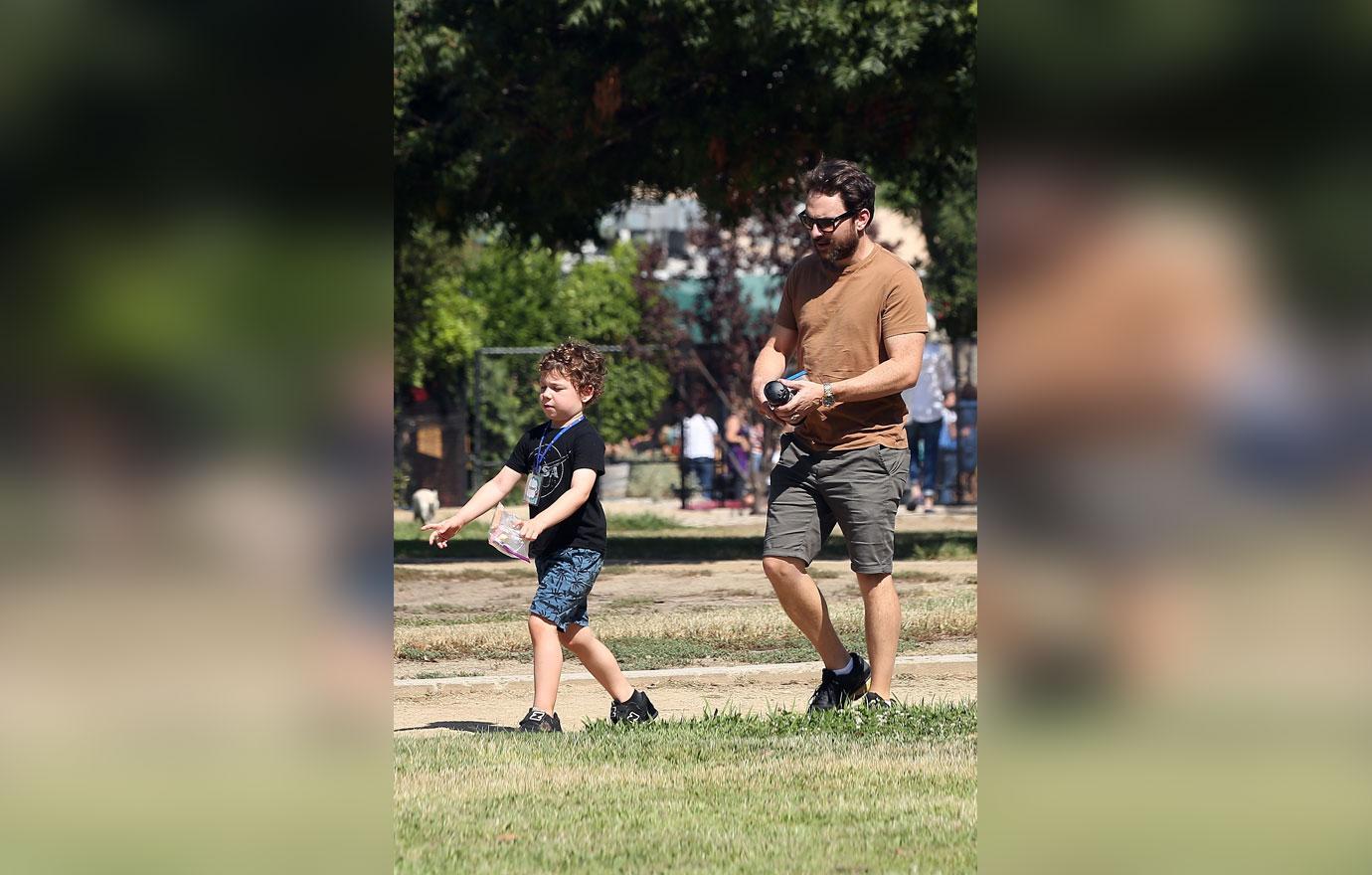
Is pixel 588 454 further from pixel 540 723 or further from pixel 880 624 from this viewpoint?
pixel 880 624

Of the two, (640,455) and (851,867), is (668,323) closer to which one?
(640,455)

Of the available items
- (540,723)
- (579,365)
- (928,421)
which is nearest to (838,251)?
(579,365)

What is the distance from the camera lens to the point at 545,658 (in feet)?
21.1

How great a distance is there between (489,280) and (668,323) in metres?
6.81

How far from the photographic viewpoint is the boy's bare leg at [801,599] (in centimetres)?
629

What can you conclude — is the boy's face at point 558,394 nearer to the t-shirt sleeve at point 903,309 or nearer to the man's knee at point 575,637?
the man's knee at point 575,637

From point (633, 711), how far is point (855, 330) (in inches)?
68.8
